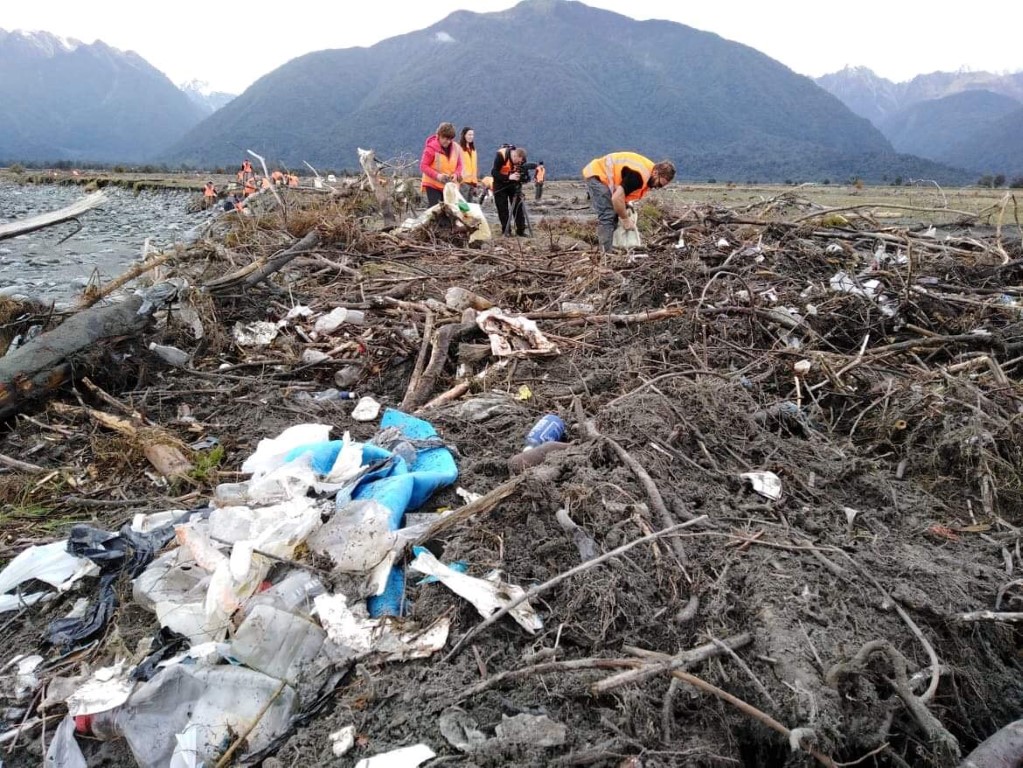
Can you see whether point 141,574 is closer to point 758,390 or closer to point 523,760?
point 523,760

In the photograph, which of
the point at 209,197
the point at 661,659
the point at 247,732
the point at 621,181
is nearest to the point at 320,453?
the point at 247,732

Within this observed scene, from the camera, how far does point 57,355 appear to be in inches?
145

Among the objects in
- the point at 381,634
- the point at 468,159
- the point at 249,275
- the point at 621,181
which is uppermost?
the point at 468,159

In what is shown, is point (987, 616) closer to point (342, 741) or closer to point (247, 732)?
point (342, 741)

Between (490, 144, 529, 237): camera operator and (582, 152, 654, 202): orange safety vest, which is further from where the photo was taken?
(490, 144, 529, 237): camera operator

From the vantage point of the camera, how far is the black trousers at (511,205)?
344 inches

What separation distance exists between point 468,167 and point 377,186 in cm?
137

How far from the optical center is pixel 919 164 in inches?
3374

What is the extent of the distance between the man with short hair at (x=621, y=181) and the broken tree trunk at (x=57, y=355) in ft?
14.7

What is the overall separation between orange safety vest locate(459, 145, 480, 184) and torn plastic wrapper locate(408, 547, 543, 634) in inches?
278

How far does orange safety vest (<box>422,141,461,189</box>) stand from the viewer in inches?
304

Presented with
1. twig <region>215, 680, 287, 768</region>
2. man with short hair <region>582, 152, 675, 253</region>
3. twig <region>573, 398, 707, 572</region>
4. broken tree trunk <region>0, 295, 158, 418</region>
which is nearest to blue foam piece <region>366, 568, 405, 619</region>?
twig <region>215, 680, 287, 768</region>

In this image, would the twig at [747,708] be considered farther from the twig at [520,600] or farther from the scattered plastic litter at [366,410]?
the scattered plastic litter at [366,410]

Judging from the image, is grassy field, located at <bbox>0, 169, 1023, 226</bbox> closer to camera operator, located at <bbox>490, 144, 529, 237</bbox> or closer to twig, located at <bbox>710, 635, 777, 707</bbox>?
camera operator, located at <bbox>490, 144, 529, 237</bbox>
